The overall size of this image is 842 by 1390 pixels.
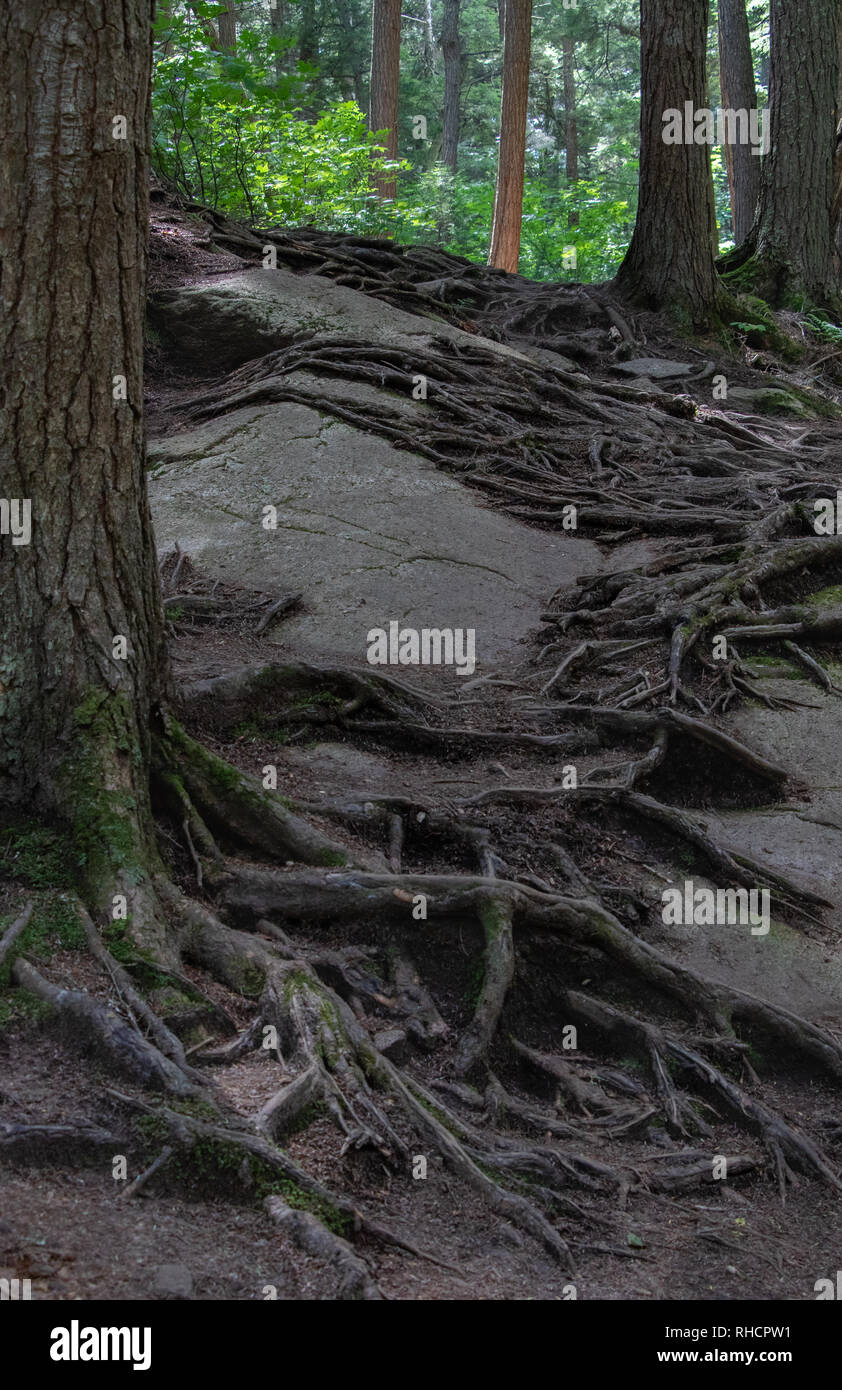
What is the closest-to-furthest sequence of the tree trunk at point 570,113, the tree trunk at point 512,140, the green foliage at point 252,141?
the green foliage at point 252,141, the tree trunk at point 512,140, the tree trunk at point 570,113

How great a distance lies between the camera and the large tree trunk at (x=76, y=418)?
12.4ft

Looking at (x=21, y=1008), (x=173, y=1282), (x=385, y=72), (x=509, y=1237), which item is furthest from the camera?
(x=385, y=72)

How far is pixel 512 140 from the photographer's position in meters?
→ 19.9

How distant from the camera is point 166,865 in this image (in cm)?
428

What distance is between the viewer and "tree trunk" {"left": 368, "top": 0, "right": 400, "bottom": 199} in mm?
21203

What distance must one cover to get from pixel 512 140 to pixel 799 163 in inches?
283

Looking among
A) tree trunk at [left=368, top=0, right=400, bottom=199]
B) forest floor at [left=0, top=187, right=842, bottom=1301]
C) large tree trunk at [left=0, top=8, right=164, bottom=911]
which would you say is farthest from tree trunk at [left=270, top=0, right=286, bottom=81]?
large tree trunk at [left=0, top=8, right=164, bottom=911]

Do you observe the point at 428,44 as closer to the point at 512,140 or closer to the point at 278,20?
the point at 278,20

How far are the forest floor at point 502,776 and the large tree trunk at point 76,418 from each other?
37 centimetres

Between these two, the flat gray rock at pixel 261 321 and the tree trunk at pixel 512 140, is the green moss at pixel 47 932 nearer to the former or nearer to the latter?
the flat gray rock at pixel 261 321

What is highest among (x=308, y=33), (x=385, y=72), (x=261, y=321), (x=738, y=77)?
(x=308, y=33)

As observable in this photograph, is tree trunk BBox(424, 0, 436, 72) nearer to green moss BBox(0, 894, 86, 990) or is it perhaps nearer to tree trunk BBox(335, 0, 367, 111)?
tree trunk BBox(335, 0, 367, 111)

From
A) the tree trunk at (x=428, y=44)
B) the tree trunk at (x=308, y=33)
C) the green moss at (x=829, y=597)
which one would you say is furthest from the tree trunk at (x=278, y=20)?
the green moss at (x=829, y=597)

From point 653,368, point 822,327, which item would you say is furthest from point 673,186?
point 822,327
